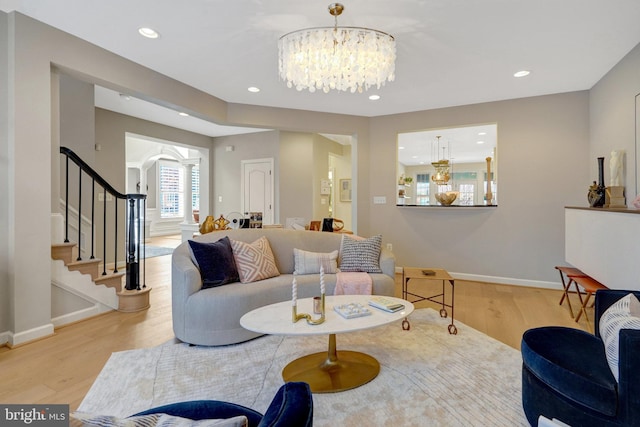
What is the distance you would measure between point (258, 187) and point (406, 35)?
16.2 ft

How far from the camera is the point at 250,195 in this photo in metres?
7.25

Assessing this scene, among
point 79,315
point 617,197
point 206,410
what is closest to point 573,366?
point 206,410

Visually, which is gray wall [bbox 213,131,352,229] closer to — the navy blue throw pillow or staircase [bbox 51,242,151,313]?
staircase [bbox 51,242,151,313]

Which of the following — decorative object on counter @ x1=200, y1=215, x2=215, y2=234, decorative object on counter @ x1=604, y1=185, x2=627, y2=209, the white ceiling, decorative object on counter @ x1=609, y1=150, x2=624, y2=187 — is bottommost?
decorative object on counter @ x1=200, y1=215, x2=215, y2=234

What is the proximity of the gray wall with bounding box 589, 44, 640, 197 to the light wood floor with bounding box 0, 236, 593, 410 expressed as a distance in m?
1.58

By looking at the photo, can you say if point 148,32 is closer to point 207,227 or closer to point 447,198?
point 207,227

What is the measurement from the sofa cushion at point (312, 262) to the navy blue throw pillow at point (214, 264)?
0.69 m

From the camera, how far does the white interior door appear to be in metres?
7.00

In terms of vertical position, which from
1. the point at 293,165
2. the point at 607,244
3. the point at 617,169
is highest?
the point at 293,165

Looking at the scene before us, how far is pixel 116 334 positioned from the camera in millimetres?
2918

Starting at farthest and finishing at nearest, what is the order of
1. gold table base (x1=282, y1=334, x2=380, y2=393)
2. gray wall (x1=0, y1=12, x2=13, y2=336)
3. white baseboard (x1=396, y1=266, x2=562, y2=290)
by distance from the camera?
white baseboard (x1=396, y1=266, x2=562, y2=290) → gray wall (x1=0, y1=12, x2=13, y2=336) → gold table base (x1=282, y1=334, x2=380, y2=393)

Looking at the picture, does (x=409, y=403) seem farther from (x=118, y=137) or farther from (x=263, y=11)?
(x=118, y=137)

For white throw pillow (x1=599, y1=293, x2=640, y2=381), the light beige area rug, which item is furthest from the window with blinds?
white throw pillow (x1=599, y1=293, x2=640, y2=381)

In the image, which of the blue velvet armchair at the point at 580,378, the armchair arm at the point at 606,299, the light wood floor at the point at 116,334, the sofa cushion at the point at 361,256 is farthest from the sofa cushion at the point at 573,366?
the sofa cushion at the point at 361,256
